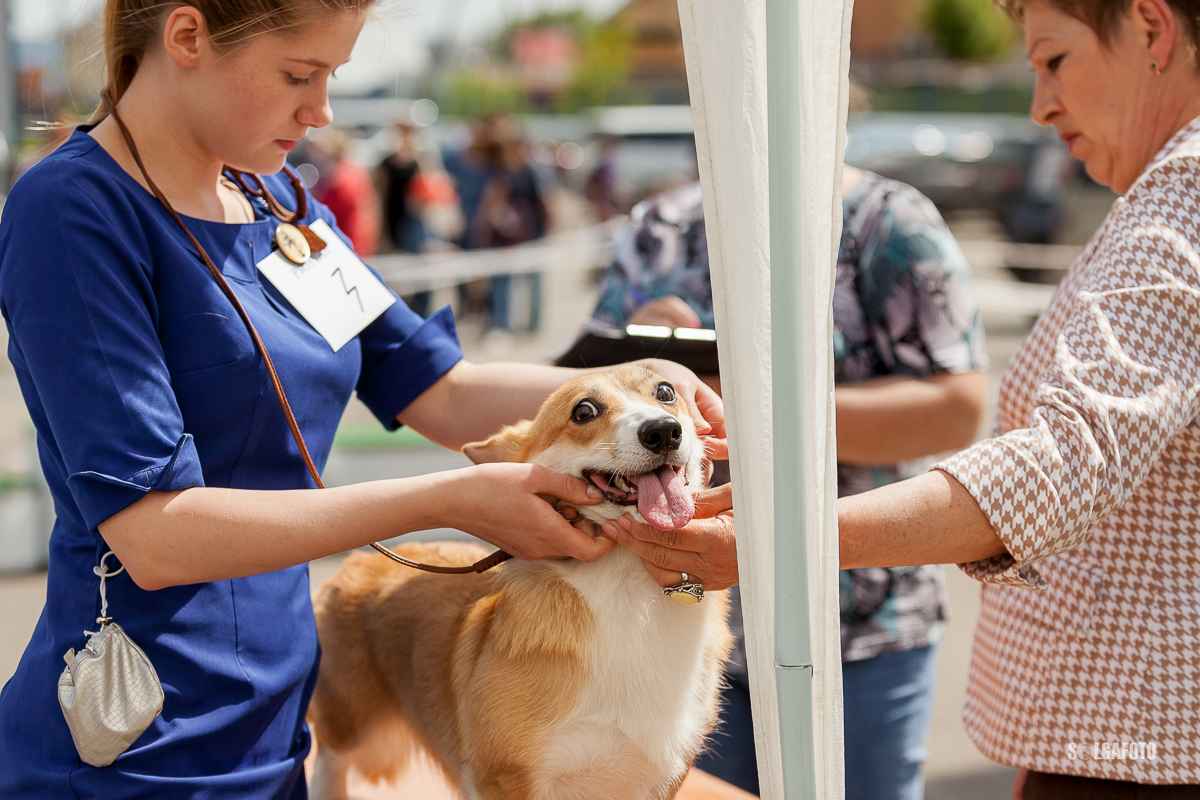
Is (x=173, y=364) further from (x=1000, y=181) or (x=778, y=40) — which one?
(x=1000, y=181)

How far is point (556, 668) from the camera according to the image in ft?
5.40

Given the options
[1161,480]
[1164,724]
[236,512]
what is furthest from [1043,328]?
[236,512]

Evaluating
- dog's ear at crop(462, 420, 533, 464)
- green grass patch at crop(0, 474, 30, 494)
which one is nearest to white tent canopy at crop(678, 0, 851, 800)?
dog's ear at crop(462, 420, 533, 464)

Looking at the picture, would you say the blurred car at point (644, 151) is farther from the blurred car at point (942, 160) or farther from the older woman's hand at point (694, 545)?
the older woman's hand at point (694, 545)

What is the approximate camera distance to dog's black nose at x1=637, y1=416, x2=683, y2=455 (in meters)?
1.59

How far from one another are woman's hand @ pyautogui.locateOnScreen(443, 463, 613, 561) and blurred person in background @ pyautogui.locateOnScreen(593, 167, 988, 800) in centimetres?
78

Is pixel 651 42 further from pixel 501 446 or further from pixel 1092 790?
pixel 1092 790

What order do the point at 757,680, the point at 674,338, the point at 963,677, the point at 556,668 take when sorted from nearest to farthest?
1. the point at 757,680
2. the point at 556,668
3. the point at 674,338
4. the point at 963,677

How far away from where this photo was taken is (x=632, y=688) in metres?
1.65

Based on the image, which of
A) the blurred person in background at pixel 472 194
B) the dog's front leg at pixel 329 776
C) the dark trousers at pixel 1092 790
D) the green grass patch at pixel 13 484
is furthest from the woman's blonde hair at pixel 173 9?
the blurred person in background at pixel 472 194

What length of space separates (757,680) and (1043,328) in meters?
0.85

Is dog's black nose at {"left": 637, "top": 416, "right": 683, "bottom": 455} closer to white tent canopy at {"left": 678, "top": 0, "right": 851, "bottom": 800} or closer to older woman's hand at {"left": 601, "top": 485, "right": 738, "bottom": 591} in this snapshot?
older woman's hand at {"left": 601, "top": 485, "right": 738, "bottom": 591}

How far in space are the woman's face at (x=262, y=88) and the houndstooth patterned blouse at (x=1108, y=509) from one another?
3.54 ft

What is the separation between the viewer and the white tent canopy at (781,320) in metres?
1.15
